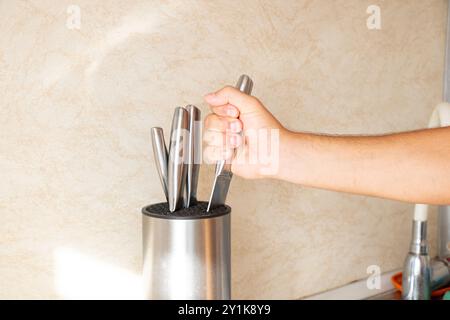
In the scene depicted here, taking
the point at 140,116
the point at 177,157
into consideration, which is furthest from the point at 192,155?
the point at 140,116

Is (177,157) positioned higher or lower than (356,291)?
higher

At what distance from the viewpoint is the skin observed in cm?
55

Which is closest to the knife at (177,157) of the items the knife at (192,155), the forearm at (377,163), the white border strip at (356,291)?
the knife at (192,155)

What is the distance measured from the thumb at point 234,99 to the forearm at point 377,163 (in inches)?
1.9

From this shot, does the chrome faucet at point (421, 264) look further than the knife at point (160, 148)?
Yes

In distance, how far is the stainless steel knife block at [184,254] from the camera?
538 mm

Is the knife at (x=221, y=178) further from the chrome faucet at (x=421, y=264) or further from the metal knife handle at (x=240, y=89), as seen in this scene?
the chrome faucet at (x=421, y=264)

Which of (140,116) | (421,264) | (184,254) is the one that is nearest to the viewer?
(184,254)

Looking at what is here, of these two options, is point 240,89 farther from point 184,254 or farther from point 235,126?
point 184,254

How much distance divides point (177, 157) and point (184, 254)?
100 millimetres

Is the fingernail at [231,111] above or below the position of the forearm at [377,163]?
above

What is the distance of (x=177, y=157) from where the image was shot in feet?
1.85

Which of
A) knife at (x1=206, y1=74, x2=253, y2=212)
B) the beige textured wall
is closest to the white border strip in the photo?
the beige textured wall
